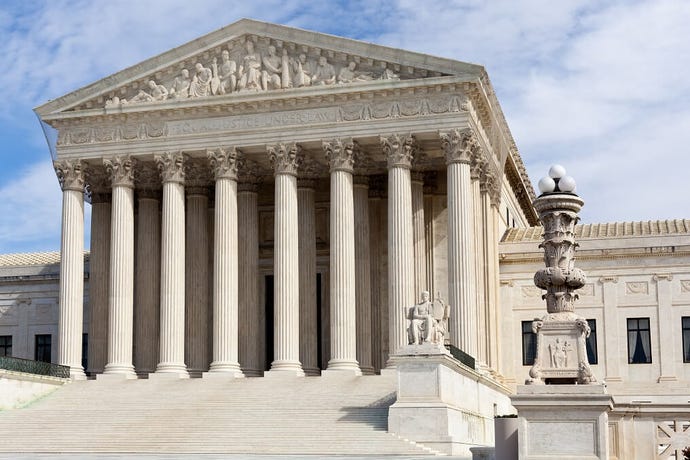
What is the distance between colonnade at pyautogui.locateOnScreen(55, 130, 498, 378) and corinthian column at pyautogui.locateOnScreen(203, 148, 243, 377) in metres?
0.05

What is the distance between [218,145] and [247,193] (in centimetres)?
447

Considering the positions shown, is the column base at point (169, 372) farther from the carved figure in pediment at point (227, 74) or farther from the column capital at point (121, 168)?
the carved figure in pediment at point (227, 74)

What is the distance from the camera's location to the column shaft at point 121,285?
54219 mm

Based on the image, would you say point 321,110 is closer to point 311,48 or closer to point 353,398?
point 311,48

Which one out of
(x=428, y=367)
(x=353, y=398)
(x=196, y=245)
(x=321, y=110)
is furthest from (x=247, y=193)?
(x=428, y=367)

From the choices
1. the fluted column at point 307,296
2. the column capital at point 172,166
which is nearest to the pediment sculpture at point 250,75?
the column capital at point 172,166

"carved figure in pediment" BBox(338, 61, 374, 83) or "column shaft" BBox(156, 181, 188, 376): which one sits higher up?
"carved figure in pediment" BBox(338, 61, 374, 83)

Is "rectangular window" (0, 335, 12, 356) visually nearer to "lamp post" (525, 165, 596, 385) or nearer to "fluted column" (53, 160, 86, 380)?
"fluted column" (53, 160, 86, 380)

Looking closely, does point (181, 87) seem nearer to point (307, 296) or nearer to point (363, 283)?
point (307, 296)

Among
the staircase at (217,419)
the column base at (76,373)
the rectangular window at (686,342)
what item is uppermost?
the rectangular window at (686,342)

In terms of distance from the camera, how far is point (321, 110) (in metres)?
52.6

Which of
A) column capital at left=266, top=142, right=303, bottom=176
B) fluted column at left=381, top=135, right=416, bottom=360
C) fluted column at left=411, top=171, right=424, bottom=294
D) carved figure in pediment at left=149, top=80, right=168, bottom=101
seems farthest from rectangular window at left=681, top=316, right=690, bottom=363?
carved figure in pediment at left=149, top=80, right=168, bottom=101

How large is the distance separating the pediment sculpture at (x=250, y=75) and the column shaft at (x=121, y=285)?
504 cm

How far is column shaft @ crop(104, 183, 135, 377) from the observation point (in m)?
54.2
